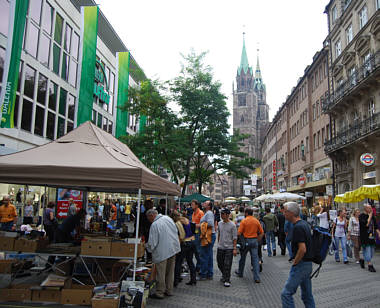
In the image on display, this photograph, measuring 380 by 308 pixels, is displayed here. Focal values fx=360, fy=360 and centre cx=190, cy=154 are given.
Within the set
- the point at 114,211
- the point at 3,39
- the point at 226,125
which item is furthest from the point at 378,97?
the point at 3,39

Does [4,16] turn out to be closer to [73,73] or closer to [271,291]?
[73,73]

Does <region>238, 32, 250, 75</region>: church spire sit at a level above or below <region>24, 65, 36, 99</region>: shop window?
above

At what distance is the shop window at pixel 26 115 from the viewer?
21.7 metres

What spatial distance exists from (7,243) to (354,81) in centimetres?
2512

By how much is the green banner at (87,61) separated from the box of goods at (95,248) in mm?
22393

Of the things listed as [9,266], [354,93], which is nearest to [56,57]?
[9,266]

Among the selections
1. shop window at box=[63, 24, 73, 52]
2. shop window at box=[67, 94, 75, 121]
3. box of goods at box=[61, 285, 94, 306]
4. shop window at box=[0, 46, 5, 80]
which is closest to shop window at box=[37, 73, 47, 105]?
shop window at box=[67, 94, 75, 121]

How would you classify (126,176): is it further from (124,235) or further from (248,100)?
(248,100)

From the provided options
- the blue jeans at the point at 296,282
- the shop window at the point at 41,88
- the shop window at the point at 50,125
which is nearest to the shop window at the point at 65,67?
the shop window at the point at 41,88

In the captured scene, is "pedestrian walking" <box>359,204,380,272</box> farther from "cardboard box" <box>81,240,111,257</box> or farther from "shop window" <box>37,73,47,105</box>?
"shop window" <box>37,73,47,105</box>

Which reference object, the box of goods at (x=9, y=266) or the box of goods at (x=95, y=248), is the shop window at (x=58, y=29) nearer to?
the box of goods at (x=9, y=266)

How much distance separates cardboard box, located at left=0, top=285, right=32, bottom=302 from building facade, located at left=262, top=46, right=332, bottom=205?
23.6 meters

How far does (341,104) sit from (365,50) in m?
4.91

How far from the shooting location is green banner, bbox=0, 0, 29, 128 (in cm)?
1759
